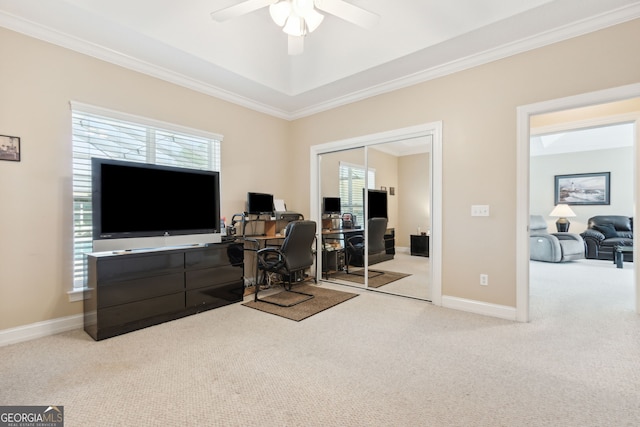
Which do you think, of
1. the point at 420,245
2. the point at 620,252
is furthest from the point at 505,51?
the point at 620,252

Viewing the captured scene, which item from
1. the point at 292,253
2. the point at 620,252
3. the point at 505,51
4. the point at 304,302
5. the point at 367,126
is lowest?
the point at 304,302

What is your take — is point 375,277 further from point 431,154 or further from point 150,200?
point 150,200

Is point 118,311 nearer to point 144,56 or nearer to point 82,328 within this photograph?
point 82,328

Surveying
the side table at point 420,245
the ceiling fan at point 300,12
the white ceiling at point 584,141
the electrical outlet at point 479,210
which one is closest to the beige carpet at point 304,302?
the side table at point 420,245

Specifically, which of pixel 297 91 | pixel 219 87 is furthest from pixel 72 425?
pixel 297 91

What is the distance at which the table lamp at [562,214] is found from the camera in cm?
738

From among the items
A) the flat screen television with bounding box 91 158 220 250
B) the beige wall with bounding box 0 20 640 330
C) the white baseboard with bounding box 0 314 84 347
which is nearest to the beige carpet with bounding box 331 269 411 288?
the beige wall with bounding box 0 20 640 330

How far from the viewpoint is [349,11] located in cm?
226

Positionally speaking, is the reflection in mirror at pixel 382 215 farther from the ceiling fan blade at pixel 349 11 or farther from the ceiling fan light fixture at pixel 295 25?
the ceiling fan light fixture at pixel 295 25

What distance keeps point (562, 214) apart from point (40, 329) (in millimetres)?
9804

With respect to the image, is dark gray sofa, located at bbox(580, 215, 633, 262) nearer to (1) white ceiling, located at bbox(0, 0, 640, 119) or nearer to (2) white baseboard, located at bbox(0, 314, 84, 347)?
(1) white ceiling, located at bbox(0, 0, 640, 119)

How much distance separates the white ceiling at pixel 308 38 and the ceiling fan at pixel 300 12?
3.05 ft

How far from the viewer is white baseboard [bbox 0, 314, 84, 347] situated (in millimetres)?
2566

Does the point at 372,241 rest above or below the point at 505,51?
below
